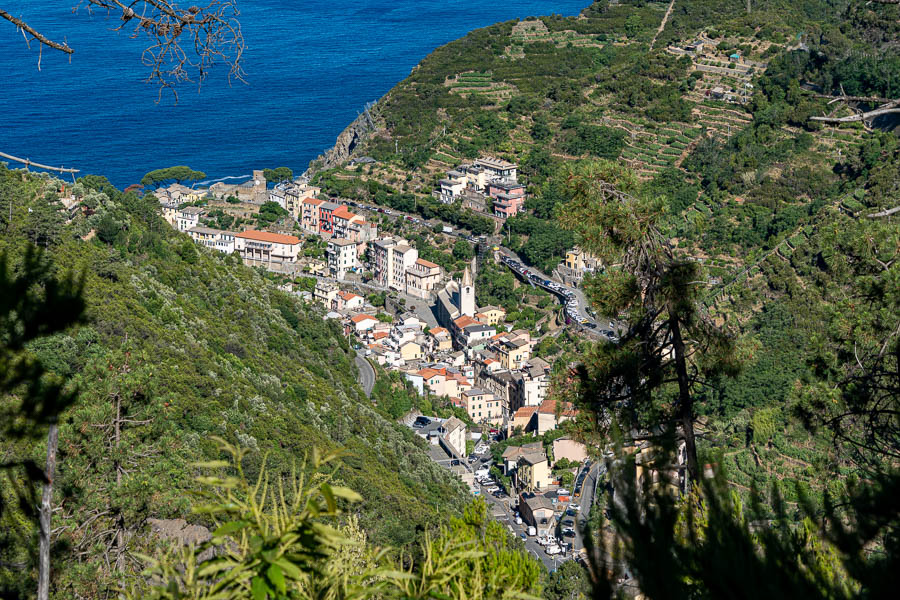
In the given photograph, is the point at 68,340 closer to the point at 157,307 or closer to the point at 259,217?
the point at 157,307

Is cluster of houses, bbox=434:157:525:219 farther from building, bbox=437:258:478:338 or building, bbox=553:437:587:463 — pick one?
building, bbox=553:437:587:463

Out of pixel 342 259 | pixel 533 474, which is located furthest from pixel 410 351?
pixel 533 474

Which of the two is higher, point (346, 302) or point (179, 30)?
point (179, 30)

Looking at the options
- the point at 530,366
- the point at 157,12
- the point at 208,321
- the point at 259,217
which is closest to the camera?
the point at 157,12

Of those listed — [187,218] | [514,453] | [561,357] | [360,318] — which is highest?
[514,453]

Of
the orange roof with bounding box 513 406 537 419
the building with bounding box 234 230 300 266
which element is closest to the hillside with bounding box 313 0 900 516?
the orange roof with bounding box 513 406 537 419

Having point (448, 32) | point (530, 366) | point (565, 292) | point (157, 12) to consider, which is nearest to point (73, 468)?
point (157, 12)

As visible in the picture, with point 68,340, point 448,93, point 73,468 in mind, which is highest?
point 73,468

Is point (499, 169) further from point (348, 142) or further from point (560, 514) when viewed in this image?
point (560, 514)
